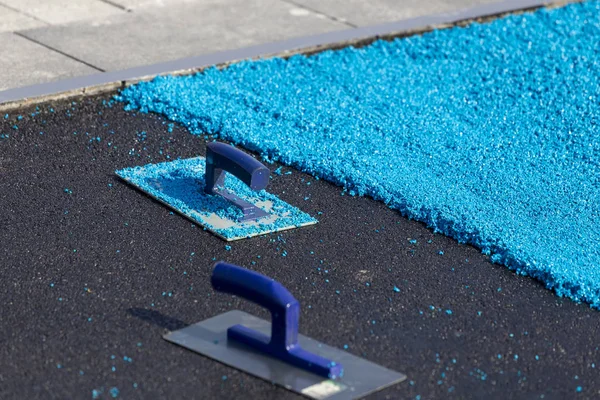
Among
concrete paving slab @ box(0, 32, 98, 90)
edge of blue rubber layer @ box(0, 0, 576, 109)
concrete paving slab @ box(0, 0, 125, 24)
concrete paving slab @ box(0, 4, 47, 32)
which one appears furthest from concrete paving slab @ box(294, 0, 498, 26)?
concrete paving slab @ box(0, 32, 98, 90)

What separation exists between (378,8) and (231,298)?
4.63 meters

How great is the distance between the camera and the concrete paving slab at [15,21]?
761cm

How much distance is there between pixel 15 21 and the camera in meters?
7.73

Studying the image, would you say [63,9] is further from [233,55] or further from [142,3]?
[233,55]

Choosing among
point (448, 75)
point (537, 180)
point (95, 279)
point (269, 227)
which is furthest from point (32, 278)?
point (448, 75)

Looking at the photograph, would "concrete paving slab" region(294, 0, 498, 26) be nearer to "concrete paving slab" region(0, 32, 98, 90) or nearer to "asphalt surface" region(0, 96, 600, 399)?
"concrete paving slab" region(0, 32, 98, 90)

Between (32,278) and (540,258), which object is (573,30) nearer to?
(540,258)

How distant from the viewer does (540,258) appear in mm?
4902

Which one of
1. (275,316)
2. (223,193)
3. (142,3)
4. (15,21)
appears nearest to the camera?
(275,316)

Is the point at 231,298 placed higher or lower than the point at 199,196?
lower

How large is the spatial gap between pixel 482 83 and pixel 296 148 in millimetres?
1859

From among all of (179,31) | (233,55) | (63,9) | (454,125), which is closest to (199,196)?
(454,125)

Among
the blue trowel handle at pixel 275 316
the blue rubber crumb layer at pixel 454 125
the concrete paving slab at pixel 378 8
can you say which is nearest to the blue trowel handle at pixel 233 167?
the blue rubber crumb layer at pixel 454 125

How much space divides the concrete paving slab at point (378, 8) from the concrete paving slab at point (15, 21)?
219 cm
